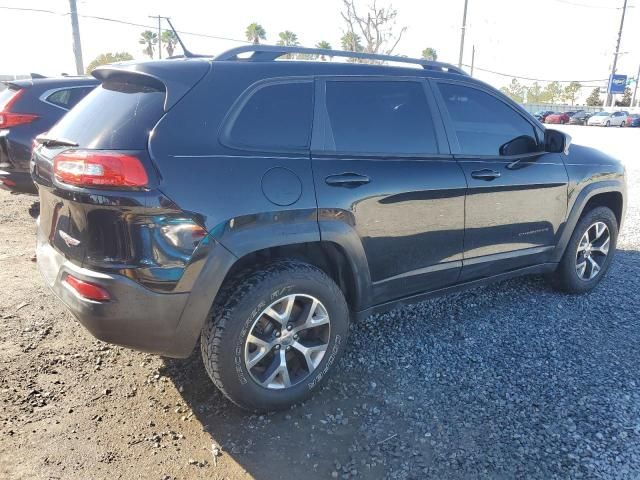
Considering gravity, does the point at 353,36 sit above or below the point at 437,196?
above

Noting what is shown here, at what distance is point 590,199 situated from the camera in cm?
439

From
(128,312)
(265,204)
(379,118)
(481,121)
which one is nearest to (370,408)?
(265,204)

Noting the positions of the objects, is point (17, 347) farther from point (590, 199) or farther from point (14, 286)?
point (590, 199)

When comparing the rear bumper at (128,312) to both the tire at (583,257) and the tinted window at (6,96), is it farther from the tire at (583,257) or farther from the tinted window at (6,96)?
the tinted window at (6,96)

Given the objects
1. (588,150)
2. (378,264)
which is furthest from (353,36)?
(378,264)

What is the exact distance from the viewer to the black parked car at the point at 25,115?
17.7ft

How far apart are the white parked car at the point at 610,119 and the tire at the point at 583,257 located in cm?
4252

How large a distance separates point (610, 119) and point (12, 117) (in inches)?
1802

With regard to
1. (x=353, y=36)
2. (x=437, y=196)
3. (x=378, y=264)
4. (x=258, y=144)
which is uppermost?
(x=353, y=36)

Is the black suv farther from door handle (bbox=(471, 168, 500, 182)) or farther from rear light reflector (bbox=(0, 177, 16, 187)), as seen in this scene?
rear light reflector (bbox=(0, 177, 16, 187))

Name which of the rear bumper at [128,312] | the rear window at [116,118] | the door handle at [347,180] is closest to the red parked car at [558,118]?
the door handle at [347,180]

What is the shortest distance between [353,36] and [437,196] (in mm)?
22814

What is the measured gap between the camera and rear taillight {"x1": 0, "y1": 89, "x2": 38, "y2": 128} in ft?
18.2

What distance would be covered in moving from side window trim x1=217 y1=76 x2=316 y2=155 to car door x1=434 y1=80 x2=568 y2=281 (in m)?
1.17
